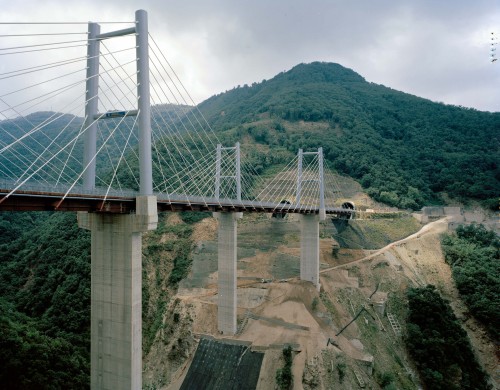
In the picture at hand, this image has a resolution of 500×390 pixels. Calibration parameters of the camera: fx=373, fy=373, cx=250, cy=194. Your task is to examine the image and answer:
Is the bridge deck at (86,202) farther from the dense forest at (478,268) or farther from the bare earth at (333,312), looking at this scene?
the dense forest at (478,268)

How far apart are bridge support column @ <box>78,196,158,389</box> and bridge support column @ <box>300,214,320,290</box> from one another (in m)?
21.6

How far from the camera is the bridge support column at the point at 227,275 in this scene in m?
29.3

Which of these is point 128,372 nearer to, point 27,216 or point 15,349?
point 15,349

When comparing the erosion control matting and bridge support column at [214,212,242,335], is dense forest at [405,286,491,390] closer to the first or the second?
the erosion control matting

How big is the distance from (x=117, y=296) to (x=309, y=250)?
74.7 ft

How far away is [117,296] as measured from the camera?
1731cm

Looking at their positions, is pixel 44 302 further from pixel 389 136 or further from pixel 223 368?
pixel 389 136

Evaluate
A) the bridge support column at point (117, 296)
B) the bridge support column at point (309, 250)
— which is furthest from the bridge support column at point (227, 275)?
the bridge support column at point (117, 296)

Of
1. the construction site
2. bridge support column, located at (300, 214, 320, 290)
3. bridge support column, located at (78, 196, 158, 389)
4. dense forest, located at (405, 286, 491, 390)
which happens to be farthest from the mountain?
bridge support column, located at (78, 196, 158, 389)

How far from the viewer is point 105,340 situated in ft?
57.3

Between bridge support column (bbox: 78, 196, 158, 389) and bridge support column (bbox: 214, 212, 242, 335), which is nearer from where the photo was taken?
bridge support column (bbox: 78, 196, 158, 389)

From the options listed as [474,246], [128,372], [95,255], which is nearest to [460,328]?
[474,246]

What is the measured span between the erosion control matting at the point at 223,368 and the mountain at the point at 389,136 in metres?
37.8

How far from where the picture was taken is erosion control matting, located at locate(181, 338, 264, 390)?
25.2m
